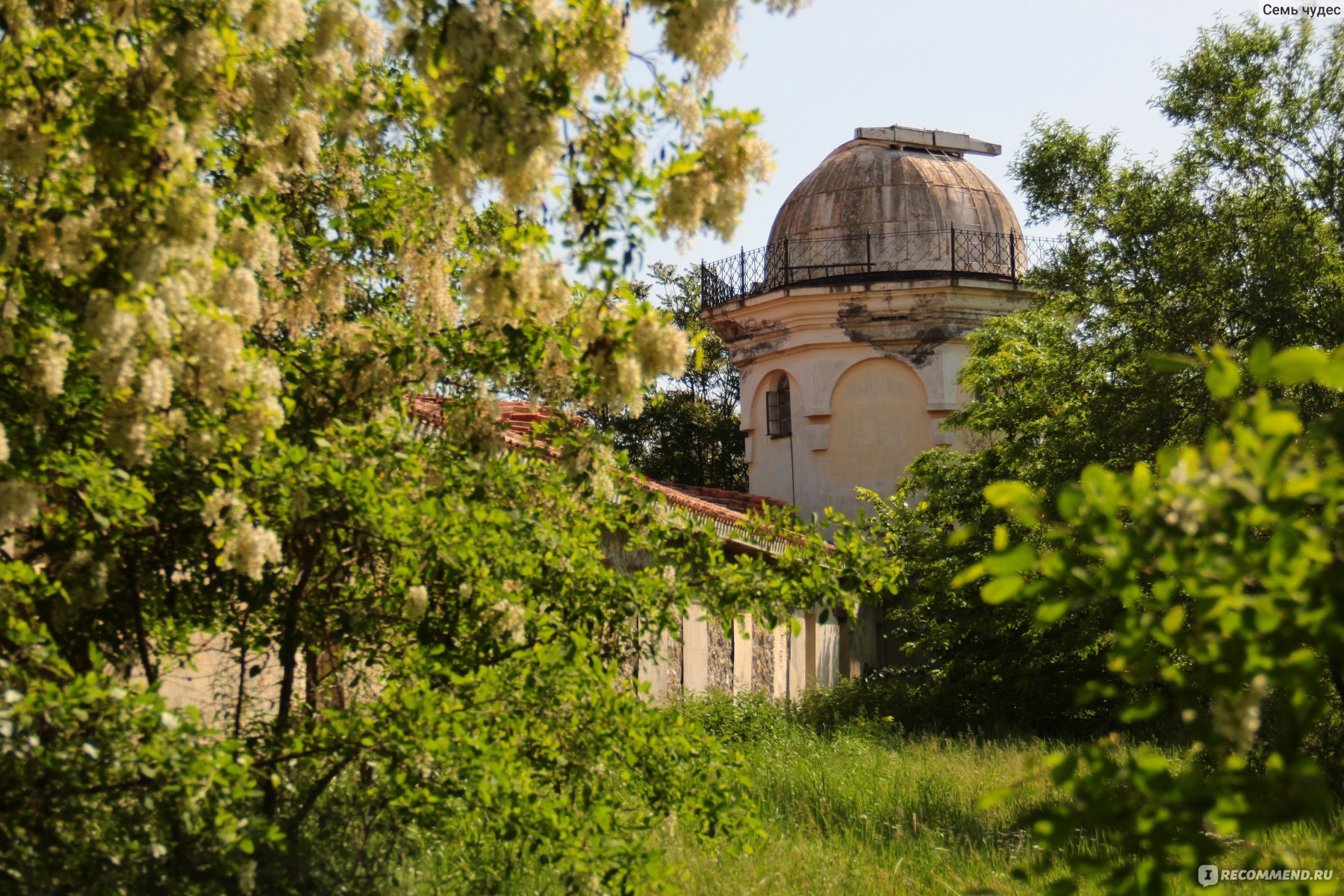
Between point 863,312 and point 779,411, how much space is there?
2504mm

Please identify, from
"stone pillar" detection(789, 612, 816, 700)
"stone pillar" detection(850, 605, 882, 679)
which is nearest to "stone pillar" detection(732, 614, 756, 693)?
"stone pillar" detection(789, 612, 816, 700)

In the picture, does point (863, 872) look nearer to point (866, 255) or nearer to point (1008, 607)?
point (1008, 607)

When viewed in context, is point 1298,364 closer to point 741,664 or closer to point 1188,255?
point 1188,255

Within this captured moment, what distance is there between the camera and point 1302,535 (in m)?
2.03

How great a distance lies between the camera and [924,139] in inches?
929

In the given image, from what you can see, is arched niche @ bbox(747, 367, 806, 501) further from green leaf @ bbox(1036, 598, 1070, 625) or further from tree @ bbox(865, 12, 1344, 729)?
green leaf @ bbox(1036, 598, 1070, 625)

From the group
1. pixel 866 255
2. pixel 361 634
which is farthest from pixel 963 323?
pixel 361 634

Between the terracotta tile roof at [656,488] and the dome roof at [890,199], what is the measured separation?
17.4ft

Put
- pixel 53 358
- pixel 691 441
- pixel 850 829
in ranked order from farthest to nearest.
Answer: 1. pixel 691 441
2. pixel 850 829
3. pixel 53 358

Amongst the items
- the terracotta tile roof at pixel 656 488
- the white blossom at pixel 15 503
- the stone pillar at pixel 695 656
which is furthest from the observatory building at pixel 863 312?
the white blossom at pixel 15 503

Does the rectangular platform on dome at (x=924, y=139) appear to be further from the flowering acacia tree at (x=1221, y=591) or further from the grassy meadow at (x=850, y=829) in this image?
the flowering acacia tree at (x=1221, y=591)

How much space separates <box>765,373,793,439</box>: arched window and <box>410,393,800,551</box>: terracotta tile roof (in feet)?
4.27

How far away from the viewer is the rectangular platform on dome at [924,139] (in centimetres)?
2336

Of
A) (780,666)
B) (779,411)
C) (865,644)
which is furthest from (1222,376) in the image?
(779,411)
